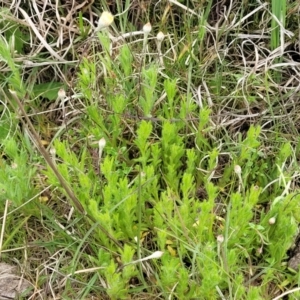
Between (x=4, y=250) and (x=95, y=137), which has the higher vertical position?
(x=95, y=137)

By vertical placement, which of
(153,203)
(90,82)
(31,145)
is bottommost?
(153,203)

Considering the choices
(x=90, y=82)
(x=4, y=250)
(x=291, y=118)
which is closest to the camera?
(x=4, y=250)

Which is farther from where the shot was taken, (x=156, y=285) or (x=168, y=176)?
(x=168, y=176)

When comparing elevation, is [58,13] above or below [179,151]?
above

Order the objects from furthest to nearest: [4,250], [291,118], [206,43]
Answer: [206,43], [291,118], [4,250]

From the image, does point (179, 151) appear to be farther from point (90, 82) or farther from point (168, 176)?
point (90, 82)

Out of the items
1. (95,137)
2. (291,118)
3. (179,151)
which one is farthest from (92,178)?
(291,118)

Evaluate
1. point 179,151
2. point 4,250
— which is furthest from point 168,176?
point 4,250

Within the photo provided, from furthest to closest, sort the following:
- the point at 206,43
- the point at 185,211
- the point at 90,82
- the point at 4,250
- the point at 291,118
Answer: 1. the point at 206,43
2. the point at 291,118
3. the point at 90,82
4. the point at 4,250
5. the point at 185,211

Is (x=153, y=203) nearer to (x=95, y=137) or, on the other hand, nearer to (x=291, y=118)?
(x=95, y=137)
